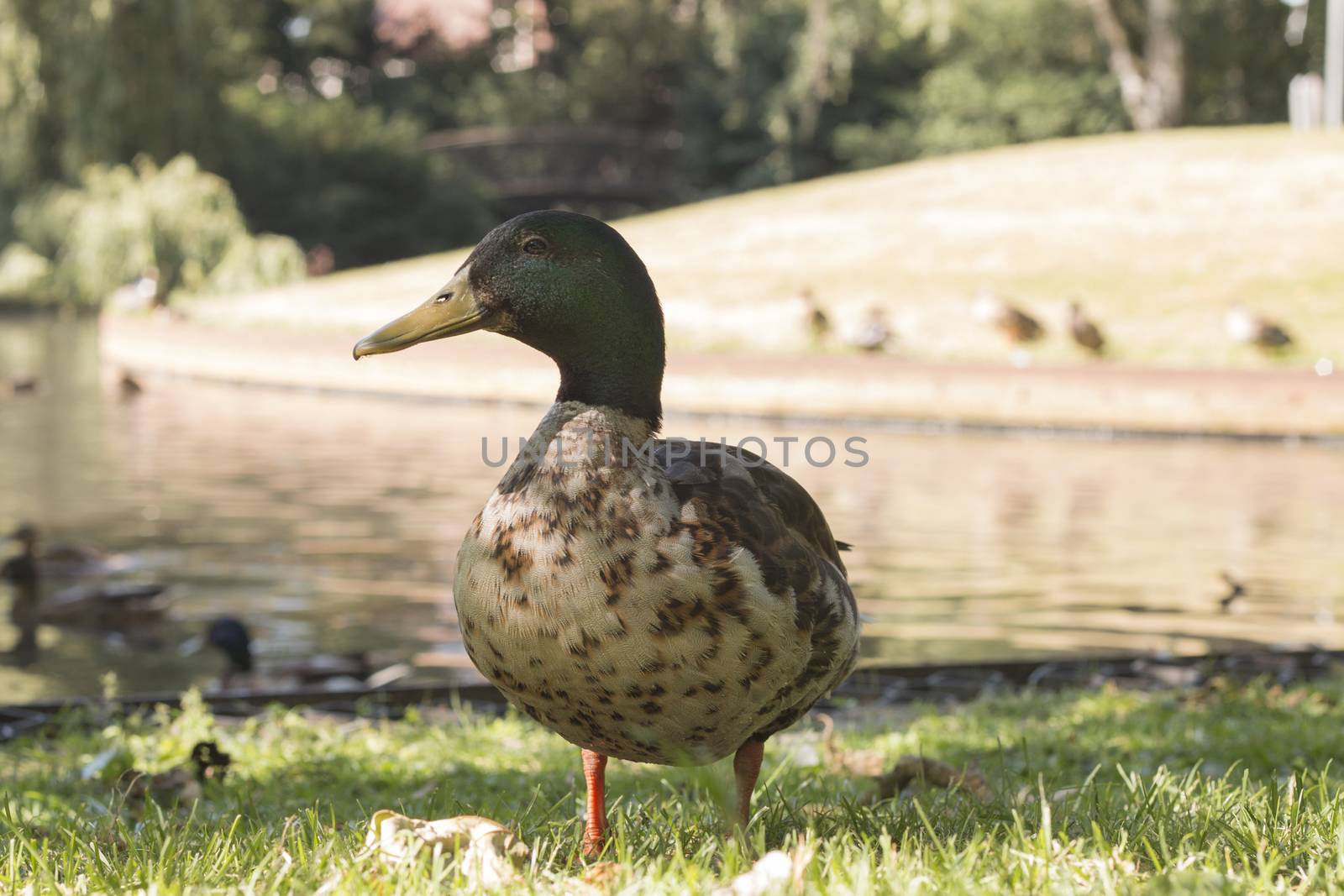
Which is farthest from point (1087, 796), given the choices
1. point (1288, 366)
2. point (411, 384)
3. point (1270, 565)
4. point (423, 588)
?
point (411, 384)

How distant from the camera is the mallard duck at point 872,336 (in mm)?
23656

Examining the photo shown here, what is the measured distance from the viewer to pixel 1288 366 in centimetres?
2116

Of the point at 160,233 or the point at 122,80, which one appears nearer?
the point at 122,80

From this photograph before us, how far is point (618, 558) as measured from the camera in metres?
2.96

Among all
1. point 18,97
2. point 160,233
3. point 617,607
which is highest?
point 18,97

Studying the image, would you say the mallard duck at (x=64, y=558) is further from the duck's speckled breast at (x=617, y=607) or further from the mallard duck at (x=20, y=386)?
the mallard duck at (x=20, y=386)

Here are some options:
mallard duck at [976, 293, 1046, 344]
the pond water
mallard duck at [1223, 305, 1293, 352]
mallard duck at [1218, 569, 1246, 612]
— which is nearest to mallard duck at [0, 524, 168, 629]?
the pond water

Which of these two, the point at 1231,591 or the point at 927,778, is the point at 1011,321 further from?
the point at 927,778

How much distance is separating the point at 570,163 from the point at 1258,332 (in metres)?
34.2

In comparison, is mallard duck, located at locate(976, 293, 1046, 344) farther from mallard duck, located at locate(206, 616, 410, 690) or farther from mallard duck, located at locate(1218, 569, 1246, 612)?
mallard duck, located at locate(206, 616, 410, 690)

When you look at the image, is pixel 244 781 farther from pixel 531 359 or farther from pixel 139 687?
pixel 531 359

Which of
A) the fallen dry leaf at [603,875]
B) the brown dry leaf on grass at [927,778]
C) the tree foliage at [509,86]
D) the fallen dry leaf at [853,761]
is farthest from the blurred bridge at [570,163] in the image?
the fallen dry leaf at [603,875]

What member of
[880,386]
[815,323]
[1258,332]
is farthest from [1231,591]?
[815,323]

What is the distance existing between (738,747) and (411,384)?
21.4 m
